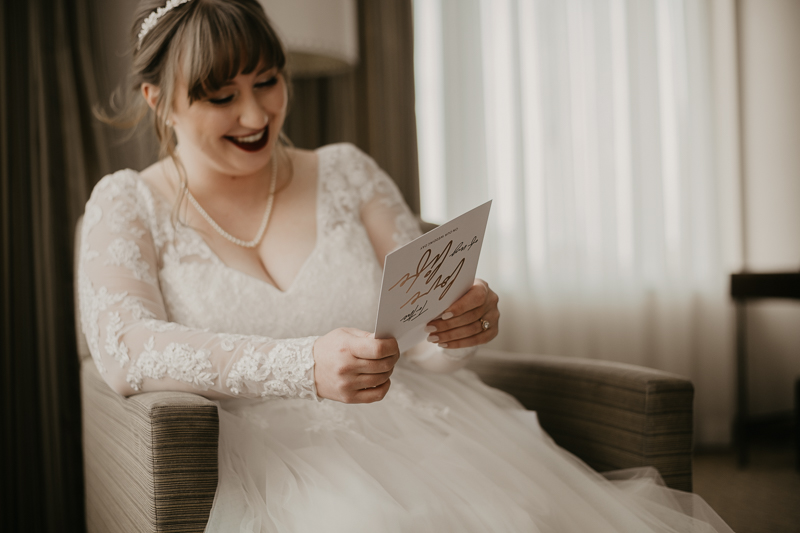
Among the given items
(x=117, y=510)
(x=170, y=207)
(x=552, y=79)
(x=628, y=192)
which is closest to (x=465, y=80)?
(x=552, y=79)

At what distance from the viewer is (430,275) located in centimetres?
80

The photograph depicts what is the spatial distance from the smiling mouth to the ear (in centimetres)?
18

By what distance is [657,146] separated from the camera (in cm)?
267

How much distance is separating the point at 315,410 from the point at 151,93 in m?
0.73

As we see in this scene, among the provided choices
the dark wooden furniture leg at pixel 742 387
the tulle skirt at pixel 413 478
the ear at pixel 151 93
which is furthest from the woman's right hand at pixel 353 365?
the dark wooden furniture leg at pixel 742 387

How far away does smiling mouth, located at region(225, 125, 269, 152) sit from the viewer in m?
1.21

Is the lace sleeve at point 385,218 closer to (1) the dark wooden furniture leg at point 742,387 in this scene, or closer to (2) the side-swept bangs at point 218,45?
(2) the side-swept bangs at point 218,45

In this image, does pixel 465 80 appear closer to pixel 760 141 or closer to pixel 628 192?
pixel 628 192

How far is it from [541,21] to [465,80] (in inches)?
16.9

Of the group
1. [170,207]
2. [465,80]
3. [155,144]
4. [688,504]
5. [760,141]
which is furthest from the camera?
[760,141]

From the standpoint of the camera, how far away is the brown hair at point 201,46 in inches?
43.7

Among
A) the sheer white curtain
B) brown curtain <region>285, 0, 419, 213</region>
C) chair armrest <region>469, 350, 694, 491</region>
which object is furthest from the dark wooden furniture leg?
chair armrest <region>469, 350, 694, 491</region>

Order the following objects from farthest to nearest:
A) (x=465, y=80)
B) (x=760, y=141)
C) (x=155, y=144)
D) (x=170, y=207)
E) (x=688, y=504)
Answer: (x=760, y=141), (x=465, y=80), (x=155, y=144), (x=170, y=207), (x=688, y=504)

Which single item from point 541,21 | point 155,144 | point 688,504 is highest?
point 541,21
